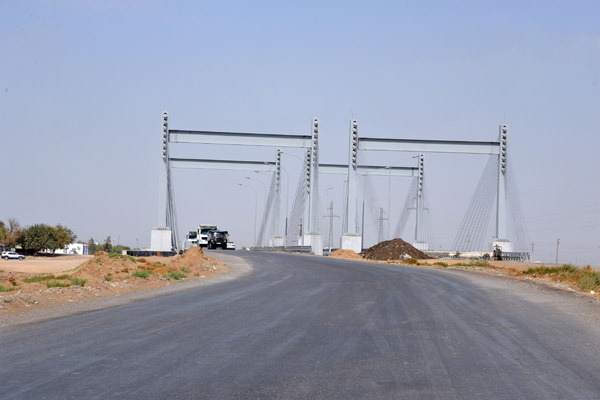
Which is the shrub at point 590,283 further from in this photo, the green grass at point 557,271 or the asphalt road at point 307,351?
the asphalt road at point 307,351

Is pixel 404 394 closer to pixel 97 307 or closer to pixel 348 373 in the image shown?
pixel 348 373

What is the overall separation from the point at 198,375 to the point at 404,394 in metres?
2.44

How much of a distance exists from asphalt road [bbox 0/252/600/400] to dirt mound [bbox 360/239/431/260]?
4275 cm

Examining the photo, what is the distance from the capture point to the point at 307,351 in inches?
411

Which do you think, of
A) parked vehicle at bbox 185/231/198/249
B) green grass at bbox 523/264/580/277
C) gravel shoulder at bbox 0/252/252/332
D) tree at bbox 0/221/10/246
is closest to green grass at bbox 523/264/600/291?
green grass at bbox 523/264/580/277

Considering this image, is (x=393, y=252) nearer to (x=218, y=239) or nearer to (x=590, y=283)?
(x=218, y=239)

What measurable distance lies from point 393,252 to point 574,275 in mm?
32052

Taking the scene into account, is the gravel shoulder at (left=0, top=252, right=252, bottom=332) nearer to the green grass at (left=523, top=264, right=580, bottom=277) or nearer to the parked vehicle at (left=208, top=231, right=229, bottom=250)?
the green grass at (left=523, top=264, right=580, bottom=277)

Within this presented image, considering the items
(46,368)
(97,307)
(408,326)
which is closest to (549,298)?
(408,326)

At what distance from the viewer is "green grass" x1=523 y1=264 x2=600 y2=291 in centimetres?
2556

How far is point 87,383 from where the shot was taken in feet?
26.1

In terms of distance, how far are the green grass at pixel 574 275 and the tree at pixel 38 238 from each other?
94.3m

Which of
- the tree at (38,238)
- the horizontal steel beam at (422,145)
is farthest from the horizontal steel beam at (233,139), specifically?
the tree at (38,238)

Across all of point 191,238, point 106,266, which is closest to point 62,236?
point 191,238
